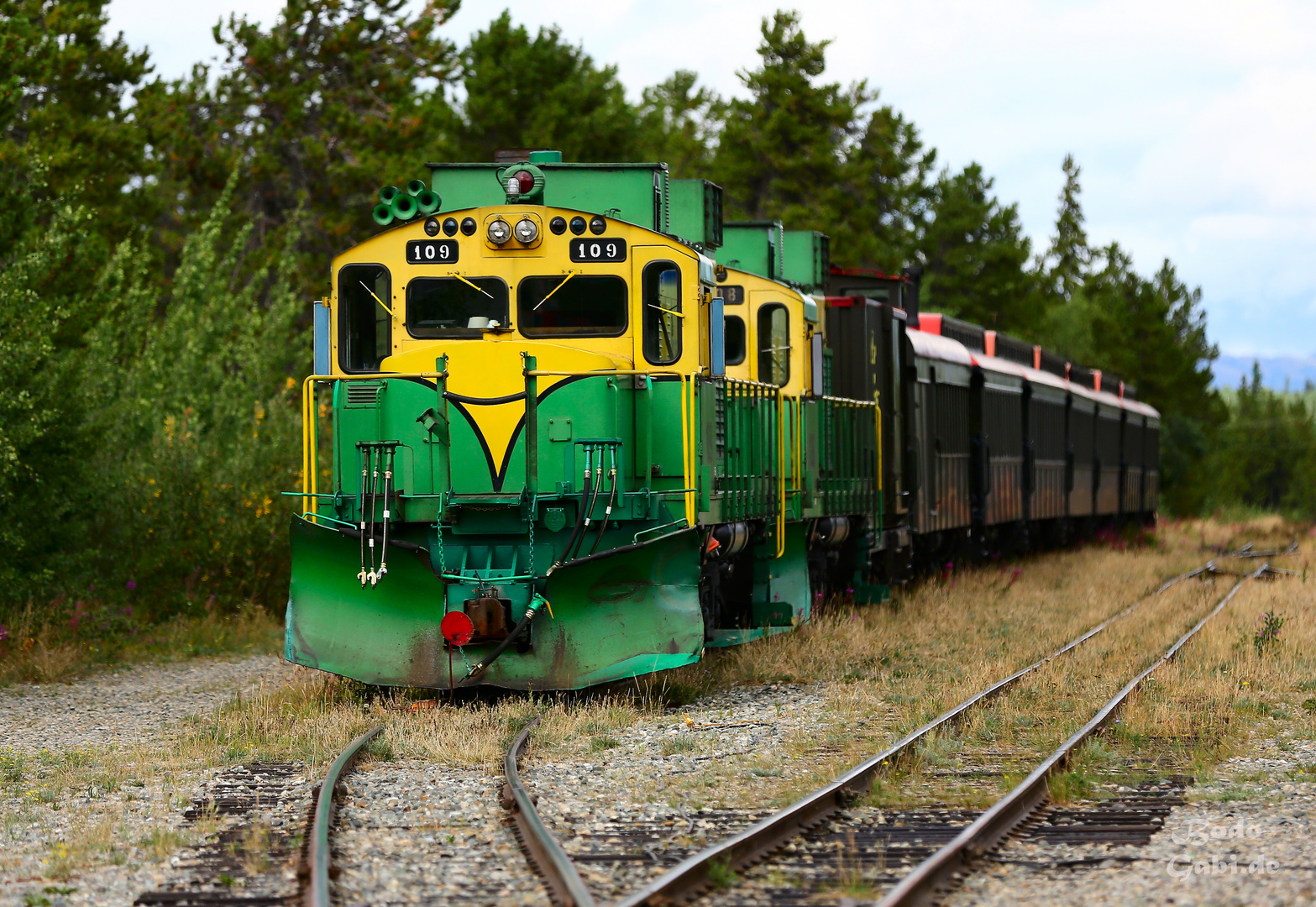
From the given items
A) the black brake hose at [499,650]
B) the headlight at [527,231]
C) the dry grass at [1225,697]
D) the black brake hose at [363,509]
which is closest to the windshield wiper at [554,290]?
the headlight at [527,231]

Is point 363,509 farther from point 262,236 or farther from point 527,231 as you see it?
point 262,236

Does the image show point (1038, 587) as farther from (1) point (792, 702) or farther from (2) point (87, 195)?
(2) point (87, 195)

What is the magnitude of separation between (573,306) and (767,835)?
16.5ft

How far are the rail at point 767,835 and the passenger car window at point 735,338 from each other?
4379 mm

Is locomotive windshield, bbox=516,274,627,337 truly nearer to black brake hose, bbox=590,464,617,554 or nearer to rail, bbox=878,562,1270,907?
black brake hose, bbox=590,464,617,554

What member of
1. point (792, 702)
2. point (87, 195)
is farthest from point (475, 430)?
point (87, 195)

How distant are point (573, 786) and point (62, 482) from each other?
7817mm

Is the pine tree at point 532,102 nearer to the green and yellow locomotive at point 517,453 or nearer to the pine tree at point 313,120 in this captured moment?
the pine tree at point 313,120

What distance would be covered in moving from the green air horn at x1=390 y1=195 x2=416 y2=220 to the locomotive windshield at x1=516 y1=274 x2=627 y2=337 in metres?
0.86

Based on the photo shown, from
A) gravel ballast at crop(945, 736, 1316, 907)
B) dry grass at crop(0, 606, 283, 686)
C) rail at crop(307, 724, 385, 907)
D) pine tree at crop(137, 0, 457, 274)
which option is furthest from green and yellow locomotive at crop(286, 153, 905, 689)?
pine tree at crop(137, 0, 457, 274)

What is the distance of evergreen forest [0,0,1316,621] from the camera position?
49.1 feet

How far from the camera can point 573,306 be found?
1072cm

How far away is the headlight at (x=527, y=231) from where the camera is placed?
10.6m

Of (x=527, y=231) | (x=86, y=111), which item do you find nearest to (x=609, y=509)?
(x=527, y=231)
